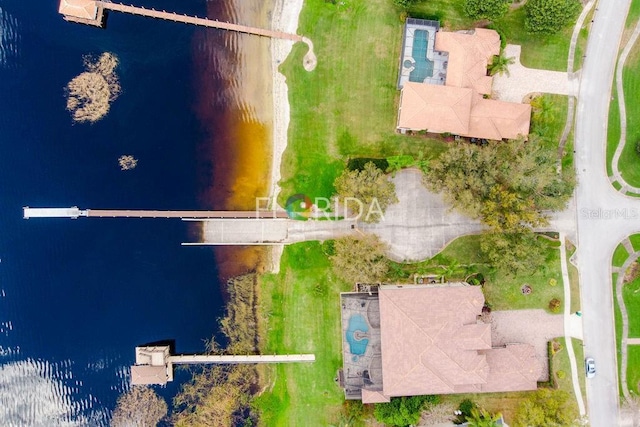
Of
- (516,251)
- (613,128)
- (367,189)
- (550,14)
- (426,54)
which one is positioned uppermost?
(550,14)

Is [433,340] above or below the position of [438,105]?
below

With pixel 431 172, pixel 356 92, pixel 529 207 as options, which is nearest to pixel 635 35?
pixel 529 207

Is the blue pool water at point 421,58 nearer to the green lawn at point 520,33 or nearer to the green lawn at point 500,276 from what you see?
the green lawn at point 520,33

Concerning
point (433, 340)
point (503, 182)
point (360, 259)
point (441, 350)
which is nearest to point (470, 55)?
point (503, 182)

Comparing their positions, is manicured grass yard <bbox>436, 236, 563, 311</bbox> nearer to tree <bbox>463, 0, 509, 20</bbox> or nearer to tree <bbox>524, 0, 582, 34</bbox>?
tree <bbox>524, 0, 582, 34</bbox>

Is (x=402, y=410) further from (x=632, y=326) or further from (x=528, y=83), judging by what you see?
(x=528, y=83)

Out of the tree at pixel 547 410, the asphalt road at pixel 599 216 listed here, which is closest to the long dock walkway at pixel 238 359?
the tree at pixel 547 410
